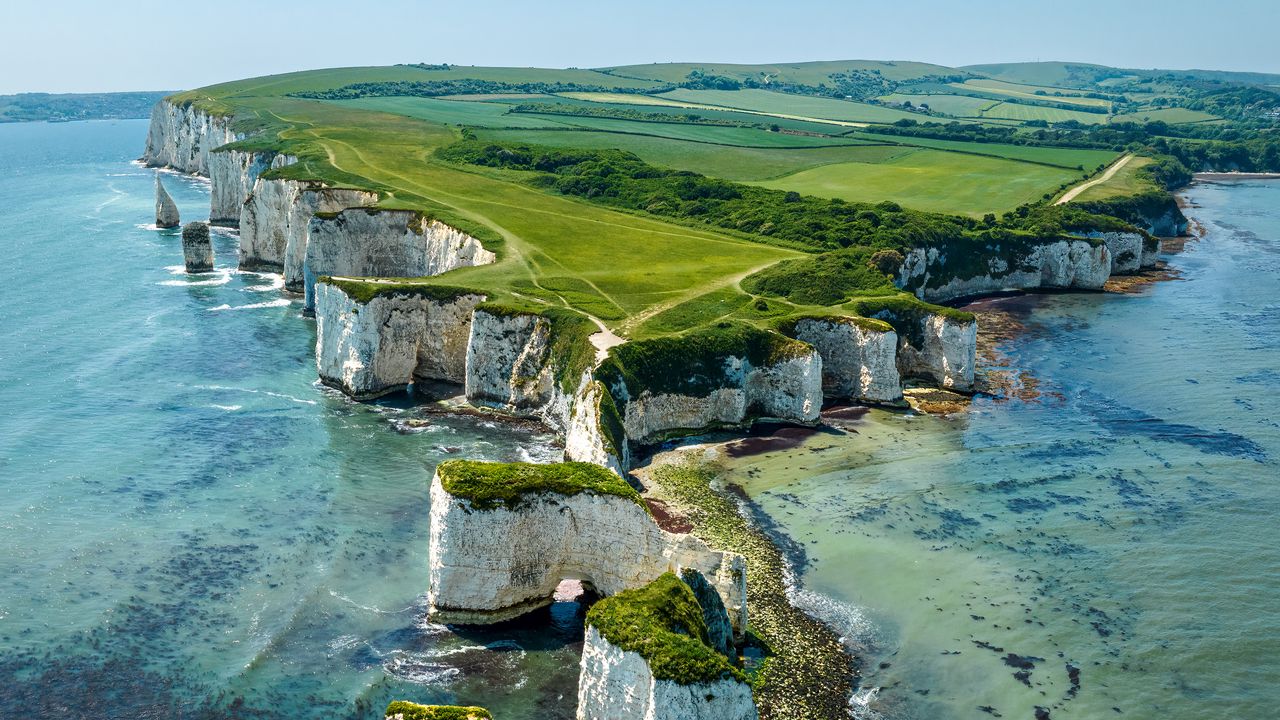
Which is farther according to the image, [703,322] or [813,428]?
[703,322]

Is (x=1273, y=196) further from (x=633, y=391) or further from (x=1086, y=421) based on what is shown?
(x=633, y=391)

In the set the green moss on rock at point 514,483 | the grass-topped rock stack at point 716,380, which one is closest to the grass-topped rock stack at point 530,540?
the green moss on rock at point 514,483

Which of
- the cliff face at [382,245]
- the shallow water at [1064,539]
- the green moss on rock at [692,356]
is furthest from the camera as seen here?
the cliff face at [382,245]

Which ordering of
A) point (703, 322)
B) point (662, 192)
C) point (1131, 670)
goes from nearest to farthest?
point (1131, 670), point (703, 322), point (662, 192)

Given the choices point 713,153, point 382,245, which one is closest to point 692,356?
point 382,245

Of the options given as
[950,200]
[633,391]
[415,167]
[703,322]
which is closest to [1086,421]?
[703,322]

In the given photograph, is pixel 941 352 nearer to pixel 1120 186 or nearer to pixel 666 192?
pixel 666 192

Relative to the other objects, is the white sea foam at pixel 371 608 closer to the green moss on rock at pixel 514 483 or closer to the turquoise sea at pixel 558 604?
the turquoise sea at pixel 558 604
